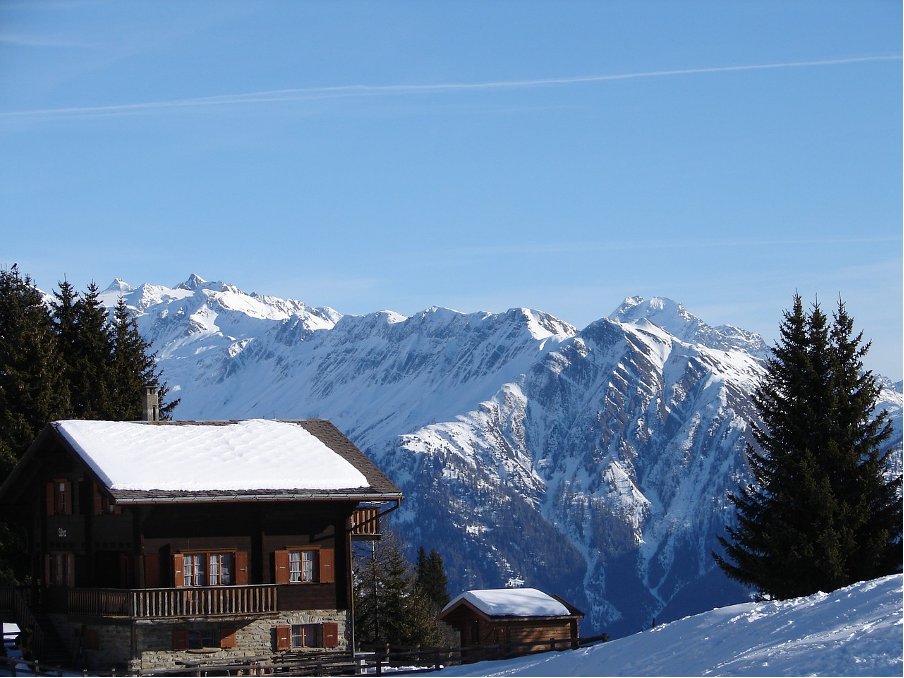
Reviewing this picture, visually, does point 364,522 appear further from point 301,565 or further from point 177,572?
point 177,572

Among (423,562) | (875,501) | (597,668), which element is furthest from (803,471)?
(423,562)

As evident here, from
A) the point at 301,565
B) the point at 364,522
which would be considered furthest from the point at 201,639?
the point at 364,522

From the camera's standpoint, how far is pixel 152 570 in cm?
4009

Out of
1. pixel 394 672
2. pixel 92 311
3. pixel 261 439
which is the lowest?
pixel 394 672

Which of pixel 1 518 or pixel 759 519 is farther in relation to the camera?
pixel 1 518

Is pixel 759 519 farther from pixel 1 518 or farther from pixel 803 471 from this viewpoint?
pixel 1 518

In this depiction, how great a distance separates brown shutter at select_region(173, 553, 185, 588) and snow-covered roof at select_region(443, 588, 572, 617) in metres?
15.5

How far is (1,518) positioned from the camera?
48.1 metres

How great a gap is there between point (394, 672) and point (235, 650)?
5310mm

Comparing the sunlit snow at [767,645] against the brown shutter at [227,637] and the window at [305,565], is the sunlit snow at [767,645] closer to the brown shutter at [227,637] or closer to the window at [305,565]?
the brown shutter at [227,637]

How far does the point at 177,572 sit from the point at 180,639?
7.00 feet

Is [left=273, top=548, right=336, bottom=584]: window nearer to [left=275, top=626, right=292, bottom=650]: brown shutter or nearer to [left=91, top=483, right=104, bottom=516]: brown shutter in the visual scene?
[left=275, top=626, right=292, bottom=650]: brown shutter

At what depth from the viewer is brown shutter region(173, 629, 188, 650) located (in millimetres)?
39312

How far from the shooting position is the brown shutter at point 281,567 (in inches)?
1642
